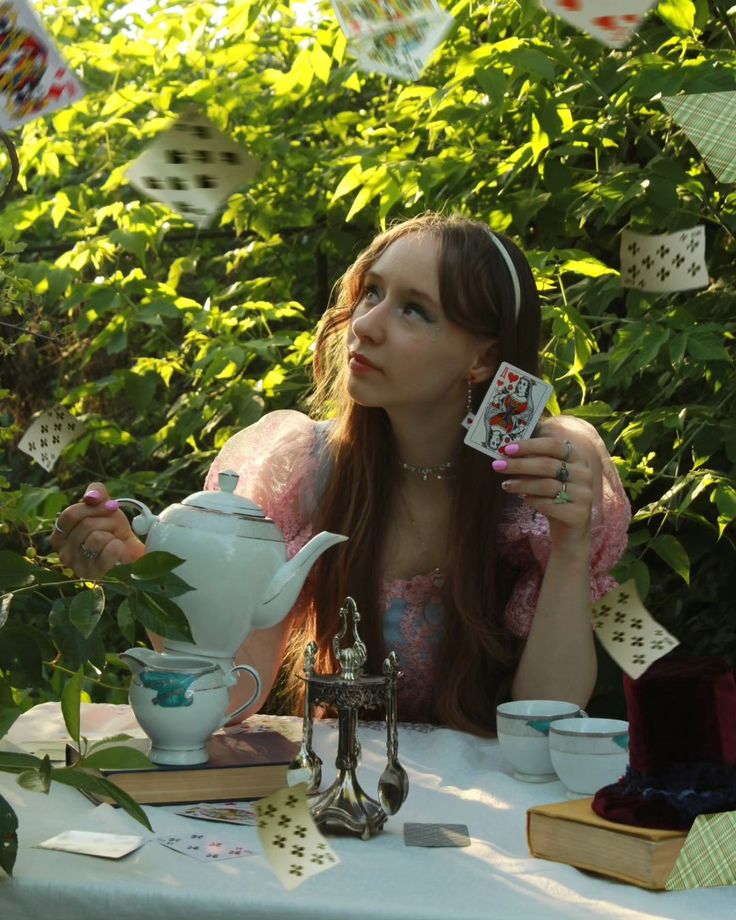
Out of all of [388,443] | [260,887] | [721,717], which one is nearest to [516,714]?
[721,717]

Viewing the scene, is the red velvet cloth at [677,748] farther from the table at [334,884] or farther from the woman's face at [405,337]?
the woman's face at [405,337]

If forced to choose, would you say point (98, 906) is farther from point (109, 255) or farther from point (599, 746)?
point (109, 255)

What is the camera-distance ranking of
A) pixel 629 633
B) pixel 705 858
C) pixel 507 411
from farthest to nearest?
pixel 507 411 → pixel 629 633 → pixel 705 858

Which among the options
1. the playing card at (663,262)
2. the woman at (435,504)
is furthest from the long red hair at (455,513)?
the playing card at (663,262)

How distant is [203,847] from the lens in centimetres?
98

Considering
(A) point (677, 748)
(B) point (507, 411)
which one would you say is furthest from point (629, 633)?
(A) point (677, 748)

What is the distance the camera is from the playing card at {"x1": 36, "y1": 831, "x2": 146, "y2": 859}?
95cm

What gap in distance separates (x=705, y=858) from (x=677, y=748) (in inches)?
4.2

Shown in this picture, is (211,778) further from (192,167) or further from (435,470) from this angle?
(435,470)

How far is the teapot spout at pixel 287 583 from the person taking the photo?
121 centimetres

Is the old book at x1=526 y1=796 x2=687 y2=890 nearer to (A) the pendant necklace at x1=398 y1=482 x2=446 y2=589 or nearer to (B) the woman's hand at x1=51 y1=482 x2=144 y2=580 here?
(B) the woman's hand at x1=51 y1=482 x2=144 y2=580

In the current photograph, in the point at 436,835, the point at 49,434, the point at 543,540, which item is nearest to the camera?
the point at 436,835

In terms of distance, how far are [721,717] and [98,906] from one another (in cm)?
50

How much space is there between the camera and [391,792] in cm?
107
